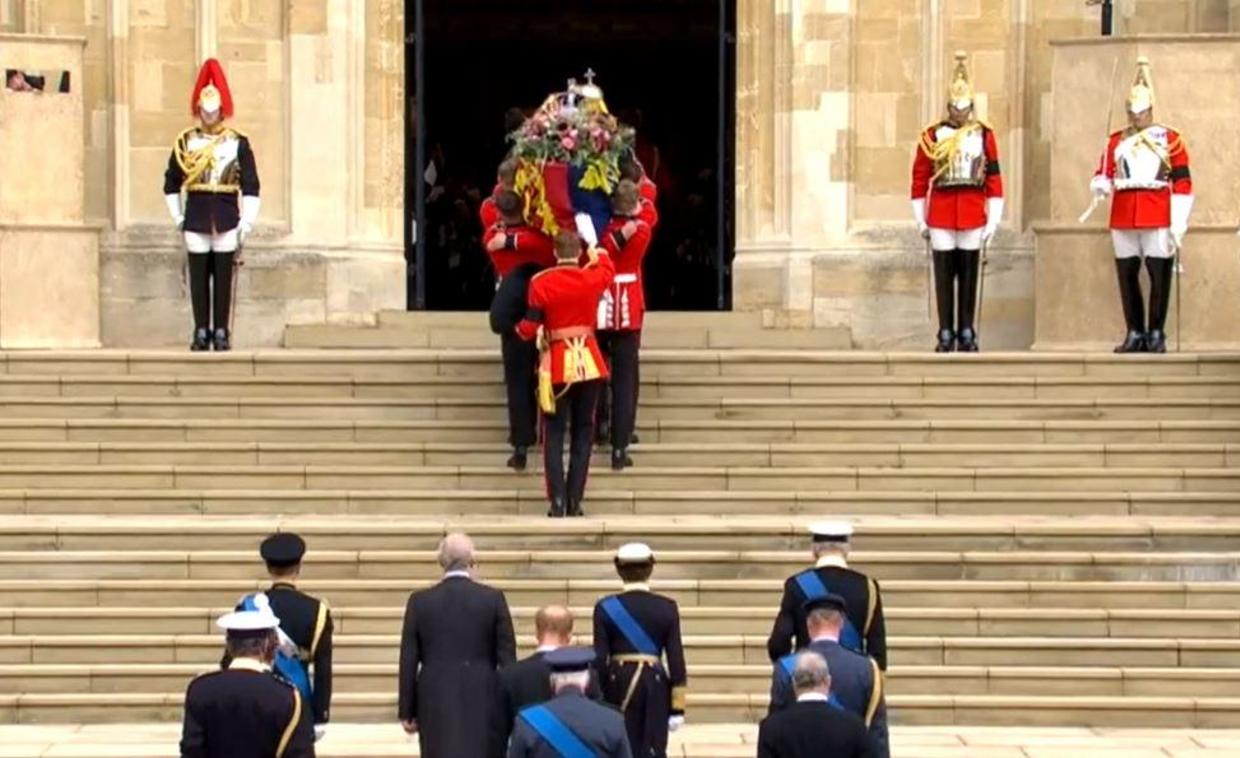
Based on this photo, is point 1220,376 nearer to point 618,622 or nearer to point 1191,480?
point 1191,480

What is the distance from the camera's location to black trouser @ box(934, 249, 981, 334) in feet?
73.3

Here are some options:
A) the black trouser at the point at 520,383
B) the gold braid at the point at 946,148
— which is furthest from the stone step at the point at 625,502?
the gold braid at the point at 946,148

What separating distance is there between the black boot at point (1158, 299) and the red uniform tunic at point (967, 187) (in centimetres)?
121

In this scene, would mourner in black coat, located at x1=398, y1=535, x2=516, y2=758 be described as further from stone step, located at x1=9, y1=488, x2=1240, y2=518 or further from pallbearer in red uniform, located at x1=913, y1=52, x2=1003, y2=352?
pallbearer in red uniform, located at x1=913, y1=52, x2=1003, y2=352

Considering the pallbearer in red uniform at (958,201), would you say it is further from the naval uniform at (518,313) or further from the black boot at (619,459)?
Result: the naval uniform at (518,313)

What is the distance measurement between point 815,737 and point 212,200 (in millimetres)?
12027

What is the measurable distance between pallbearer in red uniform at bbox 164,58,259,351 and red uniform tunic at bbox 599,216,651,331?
3377mm

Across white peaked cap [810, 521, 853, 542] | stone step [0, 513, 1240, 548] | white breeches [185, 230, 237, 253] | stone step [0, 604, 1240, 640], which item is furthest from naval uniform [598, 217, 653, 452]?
white peaked cap [810, 521, 853, 542]

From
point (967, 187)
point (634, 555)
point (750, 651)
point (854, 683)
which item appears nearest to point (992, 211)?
point (967, 187)

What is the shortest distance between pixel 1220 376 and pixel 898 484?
8.22 feet

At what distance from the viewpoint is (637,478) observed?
19.8 m

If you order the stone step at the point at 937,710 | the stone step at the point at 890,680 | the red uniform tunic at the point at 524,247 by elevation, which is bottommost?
the stone step at the point at 937,710

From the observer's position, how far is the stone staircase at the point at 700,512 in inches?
677

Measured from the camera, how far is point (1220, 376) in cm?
2089
